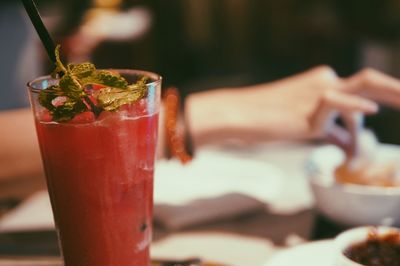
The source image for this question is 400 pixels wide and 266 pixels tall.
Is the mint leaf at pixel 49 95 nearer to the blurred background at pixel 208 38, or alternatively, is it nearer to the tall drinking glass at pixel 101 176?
the tall drinking glass at pixel 101 176

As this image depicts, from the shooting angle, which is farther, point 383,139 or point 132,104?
point 383,139

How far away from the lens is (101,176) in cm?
88

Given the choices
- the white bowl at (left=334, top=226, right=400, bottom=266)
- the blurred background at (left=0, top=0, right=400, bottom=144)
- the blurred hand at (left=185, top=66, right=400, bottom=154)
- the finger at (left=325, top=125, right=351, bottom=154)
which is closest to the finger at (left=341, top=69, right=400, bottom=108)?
the blurred hand at (left=185, top=66, right=400, bottom=154)

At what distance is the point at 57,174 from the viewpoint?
35.5 inches

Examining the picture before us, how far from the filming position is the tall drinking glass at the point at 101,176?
2.86 feet

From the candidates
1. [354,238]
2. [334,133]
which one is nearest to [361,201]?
[354,238]

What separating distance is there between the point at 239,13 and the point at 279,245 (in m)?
7.16

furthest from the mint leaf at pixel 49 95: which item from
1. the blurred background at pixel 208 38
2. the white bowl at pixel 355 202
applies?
the blurred background at pixel 208 38

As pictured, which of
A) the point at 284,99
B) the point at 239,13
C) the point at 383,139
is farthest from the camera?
the point at 239,13

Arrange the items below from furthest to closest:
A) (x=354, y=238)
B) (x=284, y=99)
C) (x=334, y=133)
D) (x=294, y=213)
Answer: (x=284, y=99) < (x=334, y=133) < (x=294, y=213) < (x=354, y=238)

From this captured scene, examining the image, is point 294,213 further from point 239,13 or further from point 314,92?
point 239,13

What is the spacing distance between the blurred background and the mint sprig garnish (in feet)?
8.82

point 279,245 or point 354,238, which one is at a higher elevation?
point 354,238

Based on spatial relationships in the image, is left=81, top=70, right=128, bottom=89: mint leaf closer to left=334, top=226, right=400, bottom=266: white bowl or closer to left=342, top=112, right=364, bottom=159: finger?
left=334, top=226, right=400, bottom=266: white bowl
